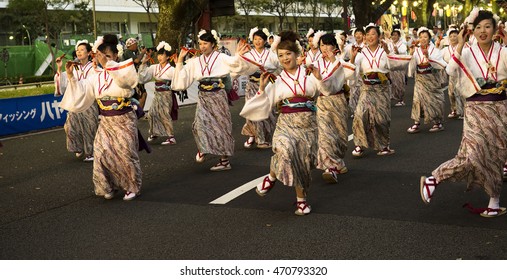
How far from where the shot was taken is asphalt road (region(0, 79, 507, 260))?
5.68 meters

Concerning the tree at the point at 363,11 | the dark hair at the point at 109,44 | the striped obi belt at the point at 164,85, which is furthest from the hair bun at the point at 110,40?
the tree at the point at 363,11

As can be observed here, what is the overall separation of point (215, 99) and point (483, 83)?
406 cm

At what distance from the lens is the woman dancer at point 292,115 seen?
22.2ft

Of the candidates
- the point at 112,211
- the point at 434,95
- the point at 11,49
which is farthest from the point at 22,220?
the point at 11,49

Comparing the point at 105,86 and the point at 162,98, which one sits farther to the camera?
the point at 162,98

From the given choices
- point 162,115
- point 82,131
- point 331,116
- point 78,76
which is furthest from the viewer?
point 162,115

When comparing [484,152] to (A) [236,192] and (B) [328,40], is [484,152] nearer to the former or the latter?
(B) [328,40]

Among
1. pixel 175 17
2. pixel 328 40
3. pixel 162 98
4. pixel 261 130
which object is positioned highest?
pixel 175 17

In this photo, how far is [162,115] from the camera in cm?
1252

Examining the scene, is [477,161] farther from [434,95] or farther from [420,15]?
[420,15]

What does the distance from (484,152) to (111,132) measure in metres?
3.78

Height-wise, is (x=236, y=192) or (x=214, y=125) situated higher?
(x=214, y=125)

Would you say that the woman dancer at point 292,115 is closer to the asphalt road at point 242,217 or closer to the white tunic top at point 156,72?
the asphalt road at point 242,217

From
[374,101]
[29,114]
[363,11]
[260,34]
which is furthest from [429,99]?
[363,11]
